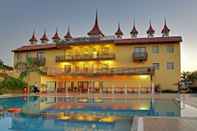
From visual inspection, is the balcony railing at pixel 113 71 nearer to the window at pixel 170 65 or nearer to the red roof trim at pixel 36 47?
the window at pixel 170 65

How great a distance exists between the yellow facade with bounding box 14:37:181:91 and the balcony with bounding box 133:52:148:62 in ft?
1.12

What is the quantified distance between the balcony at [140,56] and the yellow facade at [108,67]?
0.34 m

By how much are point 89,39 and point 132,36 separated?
21.0 ft

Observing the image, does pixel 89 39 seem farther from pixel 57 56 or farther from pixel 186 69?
pixel 186 69

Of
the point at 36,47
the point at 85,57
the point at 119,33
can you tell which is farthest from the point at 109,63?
the point at 36,47

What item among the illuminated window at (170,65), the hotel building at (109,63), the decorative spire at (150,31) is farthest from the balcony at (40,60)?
the illuminated window at (170,65)

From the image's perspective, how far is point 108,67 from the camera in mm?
35812

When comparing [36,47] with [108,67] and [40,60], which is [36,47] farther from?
[108,67]

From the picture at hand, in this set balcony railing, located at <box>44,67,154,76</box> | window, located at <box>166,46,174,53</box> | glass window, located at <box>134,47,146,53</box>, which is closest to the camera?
balcony railing, located at <box>44,67,154,76</box>

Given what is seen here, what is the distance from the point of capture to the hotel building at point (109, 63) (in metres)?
33.6

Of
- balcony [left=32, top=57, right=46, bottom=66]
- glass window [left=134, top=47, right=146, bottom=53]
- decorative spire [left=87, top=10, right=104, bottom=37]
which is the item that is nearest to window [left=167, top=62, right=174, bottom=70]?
glass window [left=134, top=47, right=146, bottom=53]

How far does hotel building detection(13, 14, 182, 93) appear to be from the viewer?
33.6 m

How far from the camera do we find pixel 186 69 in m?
37.6

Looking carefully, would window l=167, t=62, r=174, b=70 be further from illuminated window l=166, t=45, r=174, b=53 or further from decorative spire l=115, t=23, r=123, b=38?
decorative spire l=115, t=23, r=123, b=38
